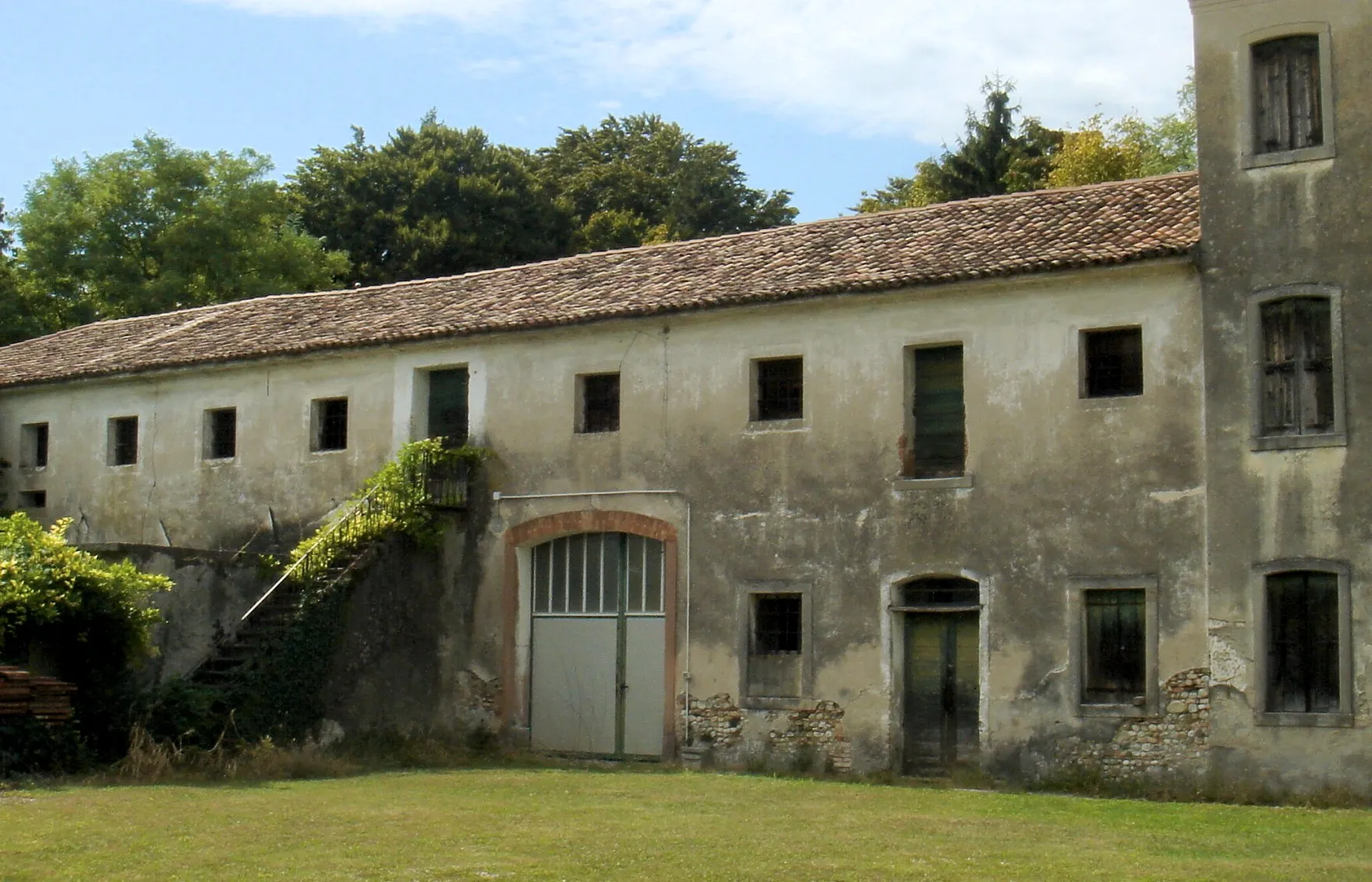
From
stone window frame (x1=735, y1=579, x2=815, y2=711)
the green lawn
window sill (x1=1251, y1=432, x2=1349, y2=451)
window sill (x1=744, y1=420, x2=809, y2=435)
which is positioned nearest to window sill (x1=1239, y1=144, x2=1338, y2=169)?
window sill (x1=1251, y1=432, x2=1349, y2=451)

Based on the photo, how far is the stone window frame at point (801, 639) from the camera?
2222 cm

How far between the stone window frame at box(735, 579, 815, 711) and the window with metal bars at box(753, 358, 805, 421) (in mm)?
2251

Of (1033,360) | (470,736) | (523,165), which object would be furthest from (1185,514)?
(523,165)

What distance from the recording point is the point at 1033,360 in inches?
Result: 829

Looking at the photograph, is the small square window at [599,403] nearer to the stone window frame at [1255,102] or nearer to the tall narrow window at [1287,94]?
the stone window frame at [1255,102]

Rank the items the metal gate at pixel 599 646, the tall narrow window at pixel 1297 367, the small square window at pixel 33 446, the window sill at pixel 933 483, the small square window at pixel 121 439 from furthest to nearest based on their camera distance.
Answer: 1. the small square window at pixel 33 446
2. the small square window at pixel 121 439
3. the metal gate at pixel 599 646
4. the window sill at pixel 933 483
5. the tall narrow window at pixel 1297 367

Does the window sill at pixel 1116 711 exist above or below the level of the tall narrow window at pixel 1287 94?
below

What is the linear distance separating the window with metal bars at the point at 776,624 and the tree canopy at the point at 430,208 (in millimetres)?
26510

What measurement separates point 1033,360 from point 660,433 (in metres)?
5.43

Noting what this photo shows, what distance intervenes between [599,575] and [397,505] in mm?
3010

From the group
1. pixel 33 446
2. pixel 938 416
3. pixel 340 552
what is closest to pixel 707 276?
pixel 938 416

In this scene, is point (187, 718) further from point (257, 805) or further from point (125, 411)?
point (125, 411)

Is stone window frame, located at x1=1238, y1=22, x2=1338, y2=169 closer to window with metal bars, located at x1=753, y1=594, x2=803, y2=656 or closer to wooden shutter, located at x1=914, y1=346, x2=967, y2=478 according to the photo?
wooden shutter, located at x1=914, y1=346, x2=967, y2=478

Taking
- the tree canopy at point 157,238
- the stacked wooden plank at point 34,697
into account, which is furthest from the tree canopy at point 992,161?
the stacked wooden plank at point 34,697
